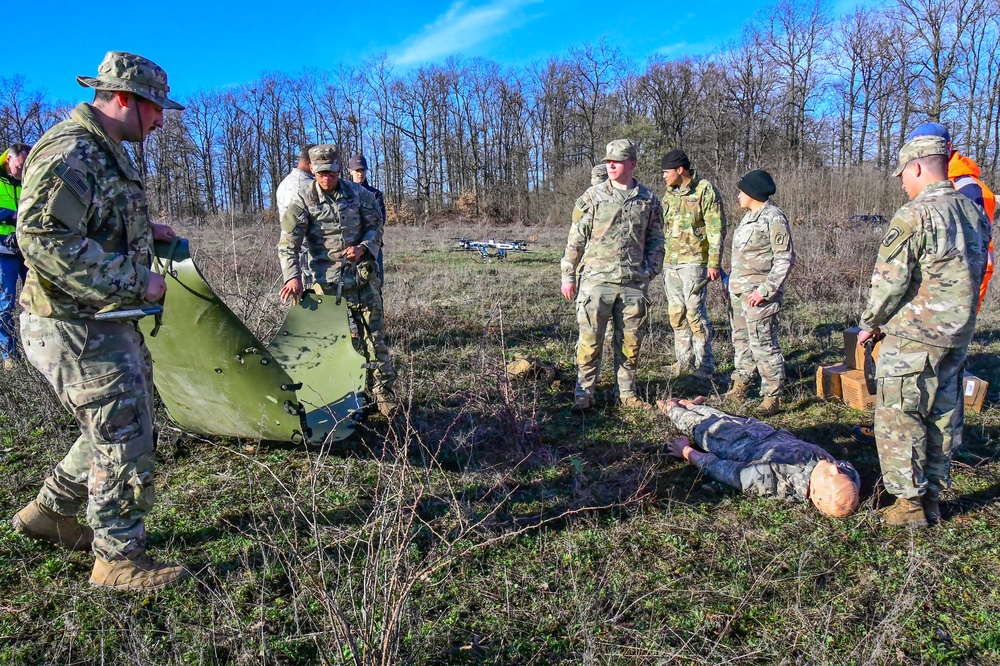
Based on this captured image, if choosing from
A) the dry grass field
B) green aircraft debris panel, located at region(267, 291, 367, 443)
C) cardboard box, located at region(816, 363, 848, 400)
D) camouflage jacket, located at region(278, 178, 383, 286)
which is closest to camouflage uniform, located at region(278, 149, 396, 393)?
camouflage jacket, located at region(278, 178, 383, 286)

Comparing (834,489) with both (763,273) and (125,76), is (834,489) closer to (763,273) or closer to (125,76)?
(763,273)

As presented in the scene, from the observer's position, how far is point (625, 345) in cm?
496

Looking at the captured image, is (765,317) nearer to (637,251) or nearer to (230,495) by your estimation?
(637,251)

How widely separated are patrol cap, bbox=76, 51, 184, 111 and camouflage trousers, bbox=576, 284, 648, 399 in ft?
10.6

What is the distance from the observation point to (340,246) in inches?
185

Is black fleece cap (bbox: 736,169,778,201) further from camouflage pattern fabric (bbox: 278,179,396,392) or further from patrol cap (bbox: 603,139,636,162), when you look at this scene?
camouflage pattern fabric (bbox: 278,179,396,392)

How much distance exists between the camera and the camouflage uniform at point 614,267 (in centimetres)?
480

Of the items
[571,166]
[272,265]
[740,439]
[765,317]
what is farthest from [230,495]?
[571,166]

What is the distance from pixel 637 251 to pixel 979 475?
8.73 feet

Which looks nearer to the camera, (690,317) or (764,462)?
(764,462)

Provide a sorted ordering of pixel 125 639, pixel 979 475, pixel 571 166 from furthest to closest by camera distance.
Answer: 1. pixel 571 166
2. pixel 979 475
3. pixel 125 639

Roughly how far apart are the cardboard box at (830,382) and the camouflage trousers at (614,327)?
5.39ft

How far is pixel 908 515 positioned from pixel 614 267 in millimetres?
2515

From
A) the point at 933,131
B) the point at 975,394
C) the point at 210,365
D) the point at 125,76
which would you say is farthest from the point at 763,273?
the point at 125,76
